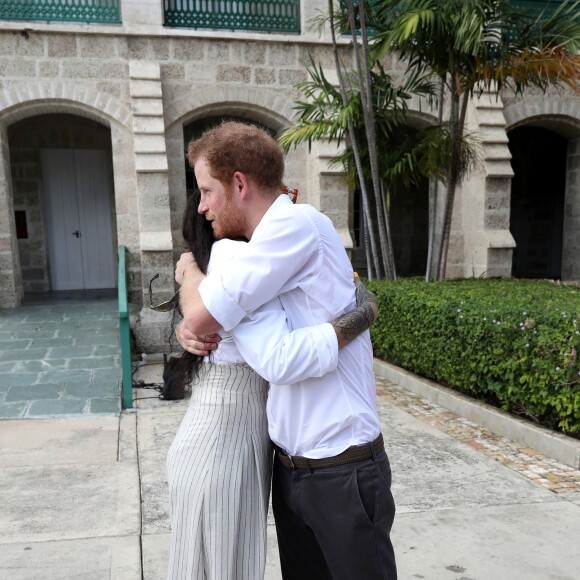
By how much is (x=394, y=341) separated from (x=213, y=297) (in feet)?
17.7

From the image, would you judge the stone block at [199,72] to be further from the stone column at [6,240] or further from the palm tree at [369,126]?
the stone column at [6,240]

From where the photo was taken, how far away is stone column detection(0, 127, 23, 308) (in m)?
8.73

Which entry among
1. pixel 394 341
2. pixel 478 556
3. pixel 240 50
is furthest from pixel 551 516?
pixel 240 50

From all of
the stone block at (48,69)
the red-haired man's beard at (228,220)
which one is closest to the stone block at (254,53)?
the stone block at (48,69)

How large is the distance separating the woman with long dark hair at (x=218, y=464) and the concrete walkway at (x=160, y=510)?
129cm

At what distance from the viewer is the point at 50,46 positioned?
28.0 ft

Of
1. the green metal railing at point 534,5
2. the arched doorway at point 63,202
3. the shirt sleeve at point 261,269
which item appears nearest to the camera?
the shirt sleeve at point 261,269

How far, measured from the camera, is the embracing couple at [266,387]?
1414 mm

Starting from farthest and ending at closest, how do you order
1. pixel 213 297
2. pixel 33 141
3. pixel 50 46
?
pixel 33 141 → pixel 50 46 → pixel 213 297

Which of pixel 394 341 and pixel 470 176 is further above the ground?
pixel 470 176

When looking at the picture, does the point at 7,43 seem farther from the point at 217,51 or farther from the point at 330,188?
the point at 330,188

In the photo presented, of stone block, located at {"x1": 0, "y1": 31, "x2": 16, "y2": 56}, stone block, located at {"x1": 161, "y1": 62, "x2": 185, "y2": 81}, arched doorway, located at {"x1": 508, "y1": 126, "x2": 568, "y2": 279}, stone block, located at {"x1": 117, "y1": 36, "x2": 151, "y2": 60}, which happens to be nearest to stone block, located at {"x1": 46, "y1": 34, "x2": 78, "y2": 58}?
stone block, located at {"x1": 0, "y1": 31, "x2": 16, "y2": 56}

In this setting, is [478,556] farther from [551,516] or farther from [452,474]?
[452,474]

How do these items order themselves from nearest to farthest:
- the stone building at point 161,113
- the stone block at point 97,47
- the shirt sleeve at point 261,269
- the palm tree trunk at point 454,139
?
the shirt sleeve at point 261,269, the palm tree trunk at point 454,139, the stone building at point 161,113, the stone block at point 97,47
